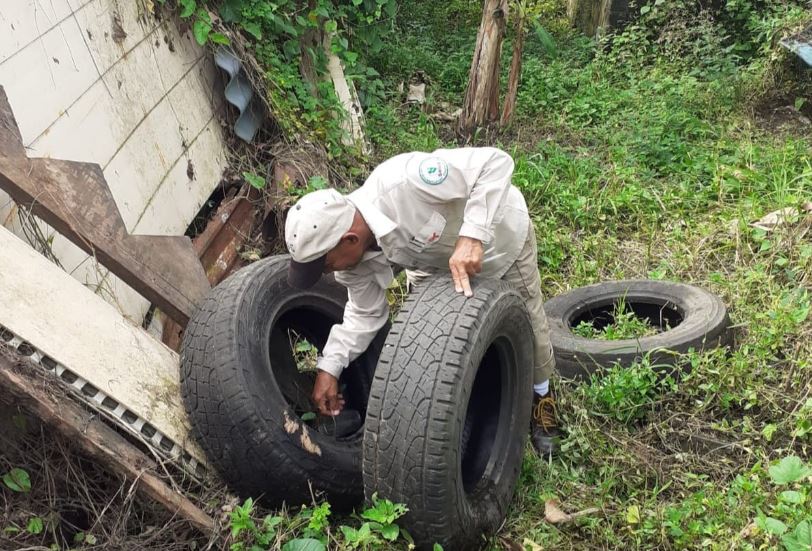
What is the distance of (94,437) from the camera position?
9.27 feet

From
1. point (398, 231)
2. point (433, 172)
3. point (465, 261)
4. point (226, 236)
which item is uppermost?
point (433, 172)

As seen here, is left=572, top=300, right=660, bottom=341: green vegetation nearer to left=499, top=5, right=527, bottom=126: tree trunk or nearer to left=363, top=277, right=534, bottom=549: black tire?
A: left=363, top=277, right=534, bottom=549: black tire

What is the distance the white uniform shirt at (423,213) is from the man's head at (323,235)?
81 millimetres

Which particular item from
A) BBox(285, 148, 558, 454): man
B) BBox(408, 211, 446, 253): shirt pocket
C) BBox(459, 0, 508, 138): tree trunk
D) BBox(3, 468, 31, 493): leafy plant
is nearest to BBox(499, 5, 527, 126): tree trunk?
BBox(459, 0, 508, 138): tree trunk

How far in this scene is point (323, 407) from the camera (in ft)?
11.4

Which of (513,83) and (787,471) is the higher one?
(513,83)

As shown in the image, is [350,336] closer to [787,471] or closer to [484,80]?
[787,471]

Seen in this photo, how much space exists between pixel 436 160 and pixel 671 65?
5385 mm

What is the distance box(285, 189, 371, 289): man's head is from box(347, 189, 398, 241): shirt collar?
0.03m

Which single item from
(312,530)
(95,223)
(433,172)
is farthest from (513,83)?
(312,530)

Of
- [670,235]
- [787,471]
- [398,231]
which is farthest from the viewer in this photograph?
[670,235]

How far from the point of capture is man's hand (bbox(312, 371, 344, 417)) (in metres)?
3.44

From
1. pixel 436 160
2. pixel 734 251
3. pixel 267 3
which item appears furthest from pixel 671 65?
pixel 436 160

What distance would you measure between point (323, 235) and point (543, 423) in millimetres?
1525
